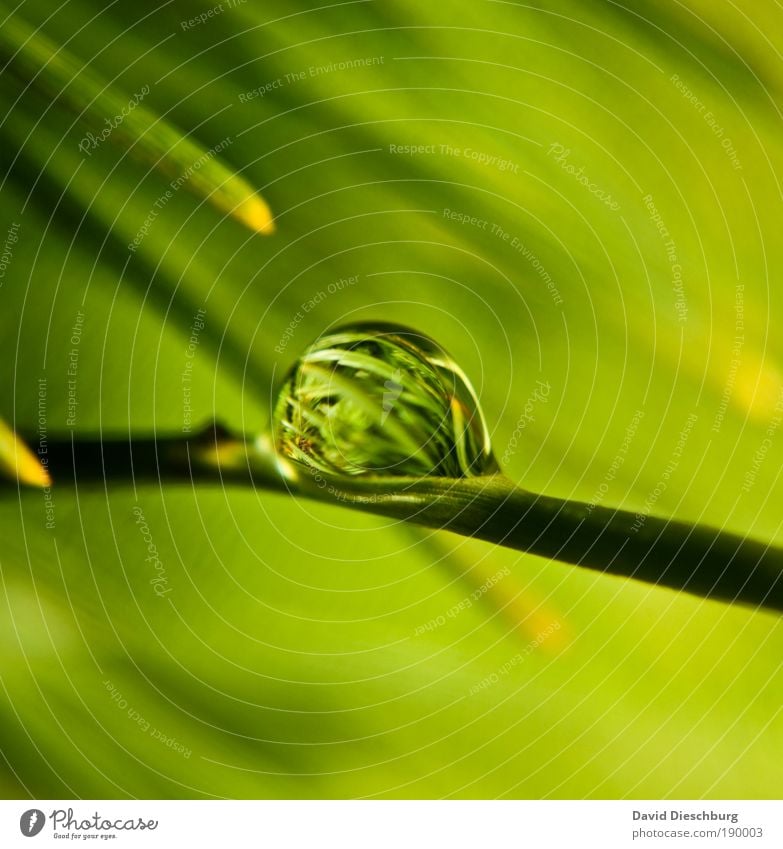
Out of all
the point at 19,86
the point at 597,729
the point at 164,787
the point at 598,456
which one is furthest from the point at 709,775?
the point at 19,86

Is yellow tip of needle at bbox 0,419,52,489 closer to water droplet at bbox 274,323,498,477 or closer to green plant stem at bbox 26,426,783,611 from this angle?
green plant stem at bbox 26,426,783,611

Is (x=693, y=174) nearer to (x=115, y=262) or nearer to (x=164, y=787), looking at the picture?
(x=115, y=262)

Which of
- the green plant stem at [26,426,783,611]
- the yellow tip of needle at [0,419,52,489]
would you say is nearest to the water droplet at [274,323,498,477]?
the green plant stem at [26,426,783,611]

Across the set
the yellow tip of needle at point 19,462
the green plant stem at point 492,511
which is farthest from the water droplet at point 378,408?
the yellow tip of needle at point 19,462

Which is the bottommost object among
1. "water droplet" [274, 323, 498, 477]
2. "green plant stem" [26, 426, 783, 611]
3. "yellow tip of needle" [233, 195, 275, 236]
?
"green plant stem" [26, 426, 783, 611]
